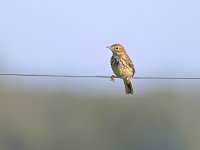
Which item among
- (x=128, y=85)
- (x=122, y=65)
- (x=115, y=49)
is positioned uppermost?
(x=115, y=49)

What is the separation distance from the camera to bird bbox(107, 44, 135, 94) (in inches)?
1248

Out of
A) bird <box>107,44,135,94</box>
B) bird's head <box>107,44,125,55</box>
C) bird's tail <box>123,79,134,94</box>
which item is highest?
bird's head <box>107,44,125,55</box>

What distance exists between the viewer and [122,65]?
104 ft

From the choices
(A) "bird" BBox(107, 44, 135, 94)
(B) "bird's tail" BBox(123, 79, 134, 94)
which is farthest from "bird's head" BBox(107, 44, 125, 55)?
(B) "bird's tail" BBox(123, 79, 134, 94)

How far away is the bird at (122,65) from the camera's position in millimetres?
31688

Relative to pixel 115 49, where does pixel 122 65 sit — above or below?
below

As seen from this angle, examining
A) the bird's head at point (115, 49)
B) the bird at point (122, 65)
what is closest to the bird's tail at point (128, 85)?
the bird at point (122, 65)

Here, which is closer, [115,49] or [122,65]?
[122,65]

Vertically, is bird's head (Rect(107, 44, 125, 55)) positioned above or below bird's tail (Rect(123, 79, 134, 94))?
above

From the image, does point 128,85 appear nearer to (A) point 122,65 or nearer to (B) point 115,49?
(A) point 122,65

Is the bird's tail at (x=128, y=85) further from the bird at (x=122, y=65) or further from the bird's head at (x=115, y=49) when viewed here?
the bird's head at (x=115, y=49)

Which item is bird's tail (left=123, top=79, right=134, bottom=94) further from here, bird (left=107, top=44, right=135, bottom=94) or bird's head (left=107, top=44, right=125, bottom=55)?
bird's head (left=107, top=44, right=125, bottom=55)

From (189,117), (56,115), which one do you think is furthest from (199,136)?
(56,115)

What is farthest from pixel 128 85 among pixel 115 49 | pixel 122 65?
pixel 115 49
